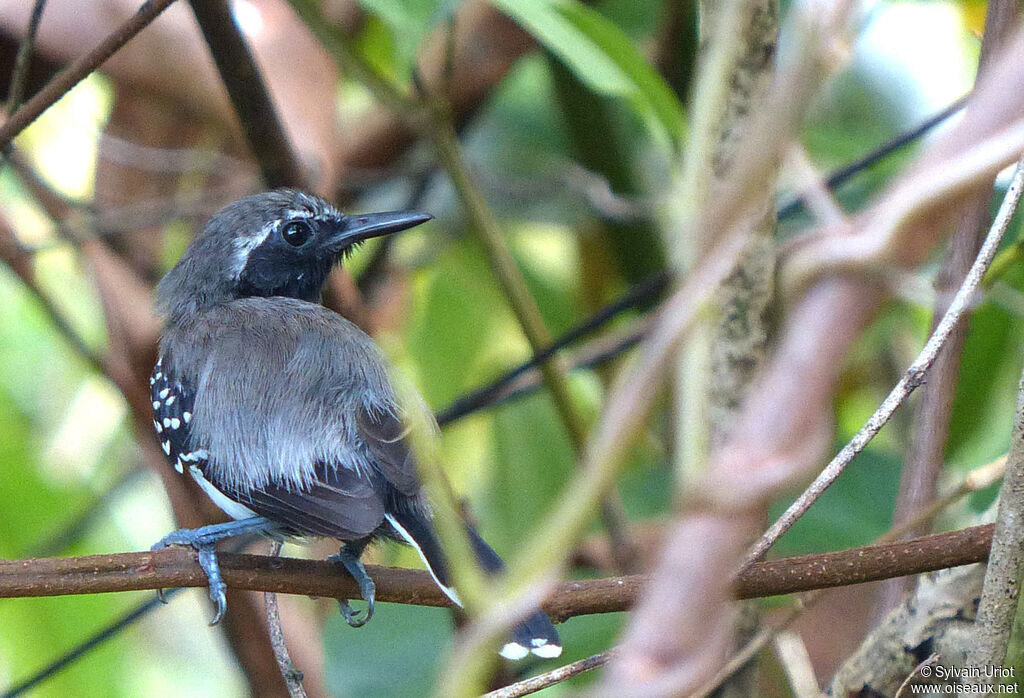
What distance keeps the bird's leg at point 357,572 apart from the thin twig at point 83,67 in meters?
0.95

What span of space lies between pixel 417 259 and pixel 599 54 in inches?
86.3

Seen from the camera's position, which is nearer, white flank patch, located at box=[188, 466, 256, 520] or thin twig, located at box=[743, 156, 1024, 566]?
thin twig, located at box=[743, 156, 1024, 566]

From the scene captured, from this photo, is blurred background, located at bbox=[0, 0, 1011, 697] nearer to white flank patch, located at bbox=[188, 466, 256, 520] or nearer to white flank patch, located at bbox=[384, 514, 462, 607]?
white flank patch, located at bbox=[384, 514, 462, 607]

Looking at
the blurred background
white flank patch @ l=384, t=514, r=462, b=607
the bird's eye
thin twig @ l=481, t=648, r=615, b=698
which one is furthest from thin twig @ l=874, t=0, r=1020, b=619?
the bird's eye

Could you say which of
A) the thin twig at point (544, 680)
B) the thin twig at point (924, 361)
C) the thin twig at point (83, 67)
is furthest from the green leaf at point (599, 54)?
the thin twig at point (544, 680)

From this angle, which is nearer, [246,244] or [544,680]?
[544,680]

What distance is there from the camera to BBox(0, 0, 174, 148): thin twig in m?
1.75

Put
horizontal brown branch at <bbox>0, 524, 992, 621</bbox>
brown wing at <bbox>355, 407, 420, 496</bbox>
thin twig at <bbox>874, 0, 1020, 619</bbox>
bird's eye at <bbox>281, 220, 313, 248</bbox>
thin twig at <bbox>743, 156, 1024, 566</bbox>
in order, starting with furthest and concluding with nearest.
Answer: bird's eye at <bbox>281, 220, 313, 248</bbox>
brown wing at <bbox>355, 407, 420, 496</bbox>
thin twig at <bbox>874, 0, 1020, 619</bbox>
horizontal brown branch at <bbox>0, 524, 992, 621</bbox>
thin twig at <bbox>743, 156, 1024, 566</bbox>

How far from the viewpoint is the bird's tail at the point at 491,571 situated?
68.6 inches

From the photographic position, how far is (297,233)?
276cm

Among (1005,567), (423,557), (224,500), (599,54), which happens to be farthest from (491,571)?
(599,54)

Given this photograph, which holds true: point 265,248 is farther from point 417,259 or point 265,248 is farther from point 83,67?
point 417,259

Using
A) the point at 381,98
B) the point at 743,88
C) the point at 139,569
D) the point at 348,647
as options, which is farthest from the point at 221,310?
the point at 743,88

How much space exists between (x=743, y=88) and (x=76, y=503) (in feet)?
8.29
